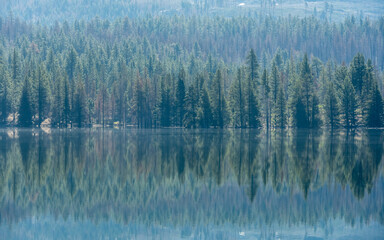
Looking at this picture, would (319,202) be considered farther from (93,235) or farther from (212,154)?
(212,154)

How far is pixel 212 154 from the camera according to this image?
4491 centimetres

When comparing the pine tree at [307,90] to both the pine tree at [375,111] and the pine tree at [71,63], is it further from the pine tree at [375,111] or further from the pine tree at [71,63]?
the pine tree at [71,63]

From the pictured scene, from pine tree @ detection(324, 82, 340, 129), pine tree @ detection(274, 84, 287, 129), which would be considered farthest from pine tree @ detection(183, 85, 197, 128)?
pine tree @ detection(324, 82, 340, 129)

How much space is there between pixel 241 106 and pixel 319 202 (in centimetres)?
8427

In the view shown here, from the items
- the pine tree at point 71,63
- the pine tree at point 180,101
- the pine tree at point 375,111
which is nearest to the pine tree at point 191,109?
the pine tree at point 180,101

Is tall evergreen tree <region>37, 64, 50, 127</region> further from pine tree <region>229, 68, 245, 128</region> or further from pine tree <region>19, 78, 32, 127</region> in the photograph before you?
pine tree <region>229, 68, 245, 128</region>

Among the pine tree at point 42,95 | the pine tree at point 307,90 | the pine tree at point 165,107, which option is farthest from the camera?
the pine tree at point 42,95

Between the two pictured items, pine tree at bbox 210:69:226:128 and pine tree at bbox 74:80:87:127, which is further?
pine tree at bbox 74:80:87:127

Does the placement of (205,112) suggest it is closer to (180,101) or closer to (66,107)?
(180,101)

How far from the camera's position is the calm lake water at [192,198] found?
2130cm

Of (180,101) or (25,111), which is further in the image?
(25,111)

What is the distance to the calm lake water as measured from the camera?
69.9ft

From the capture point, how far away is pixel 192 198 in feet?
86.4

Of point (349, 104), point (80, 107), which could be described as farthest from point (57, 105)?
point (349, 104)
